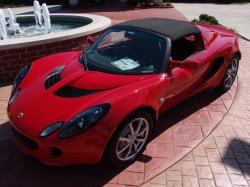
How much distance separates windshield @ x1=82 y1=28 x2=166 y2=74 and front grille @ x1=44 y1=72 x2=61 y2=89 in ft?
1.31

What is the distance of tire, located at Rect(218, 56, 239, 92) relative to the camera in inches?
203

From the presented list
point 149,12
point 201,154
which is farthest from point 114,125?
point 149,12

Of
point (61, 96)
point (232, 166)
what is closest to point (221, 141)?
point (232, 166)

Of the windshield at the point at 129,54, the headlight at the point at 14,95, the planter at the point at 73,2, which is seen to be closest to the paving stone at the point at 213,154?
the windshield at the point at 129,54

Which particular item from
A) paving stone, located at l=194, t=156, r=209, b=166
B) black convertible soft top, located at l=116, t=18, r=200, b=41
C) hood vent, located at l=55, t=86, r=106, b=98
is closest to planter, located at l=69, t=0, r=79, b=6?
black convertible soft top, located at l=116, t=18, r=200, b=41

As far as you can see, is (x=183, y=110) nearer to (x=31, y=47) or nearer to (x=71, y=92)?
(x=71, y=92)

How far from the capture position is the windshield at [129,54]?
375 centimetres

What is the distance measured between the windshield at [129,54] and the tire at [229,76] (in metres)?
1.78

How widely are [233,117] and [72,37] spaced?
3.67m

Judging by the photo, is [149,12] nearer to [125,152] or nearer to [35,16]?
[35,16]

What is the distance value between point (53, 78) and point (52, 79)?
0.07 feet

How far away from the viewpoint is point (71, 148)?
9.74 ft

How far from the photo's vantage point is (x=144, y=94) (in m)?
3.43

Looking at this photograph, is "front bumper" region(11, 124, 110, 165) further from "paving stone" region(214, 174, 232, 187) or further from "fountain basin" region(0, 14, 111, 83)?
"fountain basin" region(0, 14, 111, 83)
